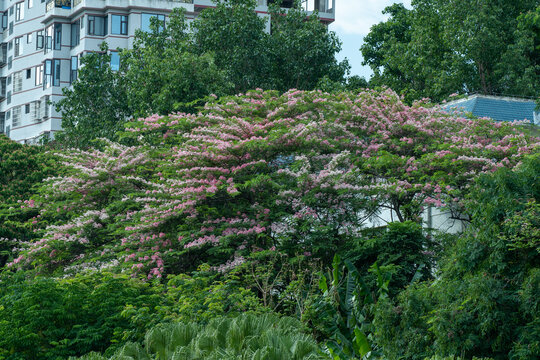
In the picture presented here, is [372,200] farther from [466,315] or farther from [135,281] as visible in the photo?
[466,315]

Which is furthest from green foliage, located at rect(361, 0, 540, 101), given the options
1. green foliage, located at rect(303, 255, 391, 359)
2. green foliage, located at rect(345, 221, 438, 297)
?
green foliage, located at rect(303, 255, 391, 359)

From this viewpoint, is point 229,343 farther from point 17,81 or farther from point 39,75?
point 17,81

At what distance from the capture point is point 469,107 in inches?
784

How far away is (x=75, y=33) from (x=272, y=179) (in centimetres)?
3606

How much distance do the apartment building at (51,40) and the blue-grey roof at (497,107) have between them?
2776 cm

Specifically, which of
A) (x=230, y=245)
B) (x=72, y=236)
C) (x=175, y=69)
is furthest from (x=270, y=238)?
(x=175, y=69)

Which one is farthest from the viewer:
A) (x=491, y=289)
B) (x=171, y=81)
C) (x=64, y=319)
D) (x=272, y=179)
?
(x=171, y=81)

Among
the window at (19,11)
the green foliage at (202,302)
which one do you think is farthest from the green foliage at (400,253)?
the window at (19,11)

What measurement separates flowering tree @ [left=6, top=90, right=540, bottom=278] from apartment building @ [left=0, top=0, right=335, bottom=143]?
27.4 m

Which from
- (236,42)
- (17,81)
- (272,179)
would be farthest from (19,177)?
(17,81)

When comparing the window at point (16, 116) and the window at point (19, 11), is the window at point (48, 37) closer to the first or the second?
the window at point (19, 11)

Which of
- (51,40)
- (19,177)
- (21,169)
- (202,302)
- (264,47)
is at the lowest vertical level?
(202,302)

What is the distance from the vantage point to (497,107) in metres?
19.9

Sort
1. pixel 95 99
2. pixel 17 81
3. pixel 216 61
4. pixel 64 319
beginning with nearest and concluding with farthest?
pixel 64 319, pixel 95 99, pixel 216 61, pixel 17 81
